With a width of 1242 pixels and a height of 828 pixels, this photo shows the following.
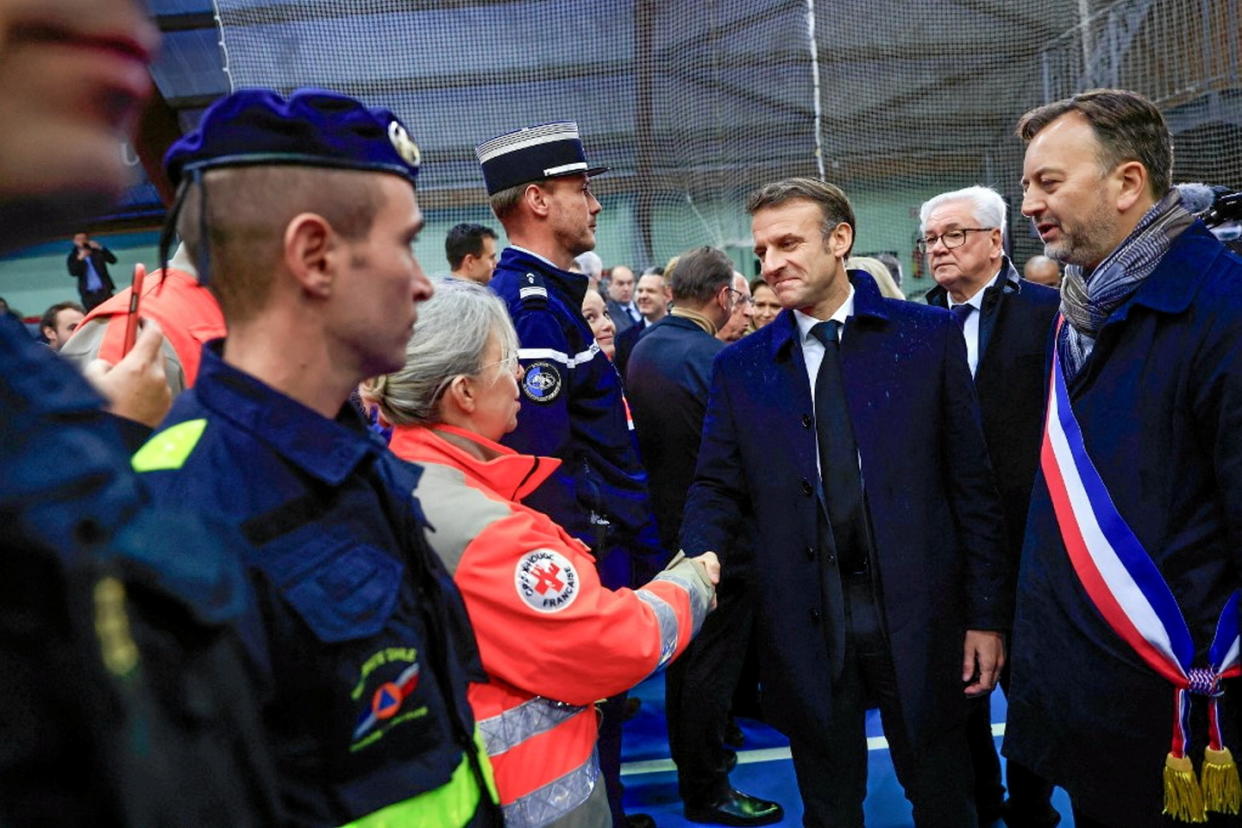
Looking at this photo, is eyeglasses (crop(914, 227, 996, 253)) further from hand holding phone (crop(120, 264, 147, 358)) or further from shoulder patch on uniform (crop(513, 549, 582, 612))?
hand holding phone (crop(120, 264, 147, 358))

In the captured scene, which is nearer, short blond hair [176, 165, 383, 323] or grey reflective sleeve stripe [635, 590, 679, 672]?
short blond hair [176, 165, 383, 323]

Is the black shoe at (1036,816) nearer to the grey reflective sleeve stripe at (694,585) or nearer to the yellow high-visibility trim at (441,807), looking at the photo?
the grey reflective sleeve stripe at (694,585)

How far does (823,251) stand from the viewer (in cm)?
240

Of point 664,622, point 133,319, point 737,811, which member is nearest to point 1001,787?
point 737,811

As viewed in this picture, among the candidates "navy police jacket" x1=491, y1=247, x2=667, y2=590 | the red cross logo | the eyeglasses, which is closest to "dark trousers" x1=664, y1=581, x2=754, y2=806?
"navy police jacket" x1=491, y1=247, x2=667, y2=590

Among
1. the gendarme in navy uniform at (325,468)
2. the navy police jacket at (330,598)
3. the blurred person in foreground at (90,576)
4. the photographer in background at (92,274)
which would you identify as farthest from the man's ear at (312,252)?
the photographer in background at (92,274)

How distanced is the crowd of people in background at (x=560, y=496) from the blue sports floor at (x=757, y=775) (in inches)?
5.0

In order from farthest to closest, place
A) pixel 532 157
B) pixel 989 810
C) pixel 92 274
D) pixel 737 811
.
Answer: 1. pixel 92 274
2. pixel 737 811
3. pixel 989 810
4. pixel 532 157

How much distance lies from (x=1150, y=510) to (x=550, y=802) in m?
1.22

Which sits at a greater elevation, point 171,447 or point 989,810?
point 171,447

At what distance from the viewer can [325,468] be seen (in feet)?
2.97

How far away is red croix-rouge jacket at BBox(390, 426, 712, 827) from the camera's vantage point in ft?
4.71

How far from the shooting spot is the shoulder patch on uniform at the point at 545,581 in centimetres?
144

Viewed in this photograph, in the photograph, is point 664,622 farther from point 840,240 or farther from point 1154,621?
point 840,240
